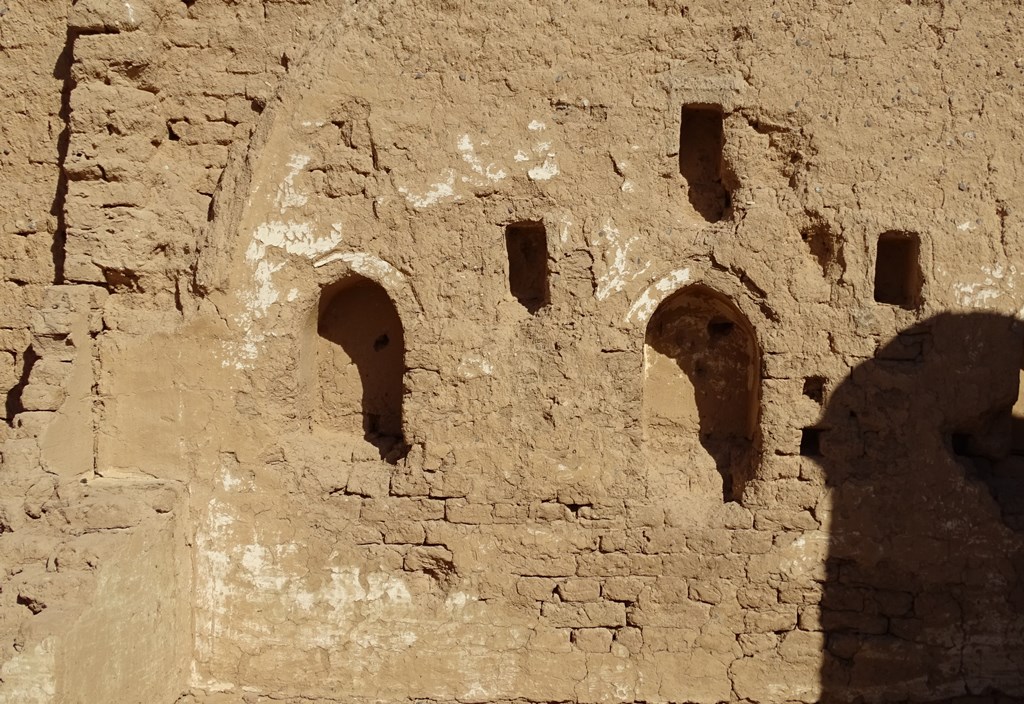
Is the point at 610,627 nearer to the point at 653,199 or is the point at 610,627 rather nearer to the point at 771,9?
the point at 653,199

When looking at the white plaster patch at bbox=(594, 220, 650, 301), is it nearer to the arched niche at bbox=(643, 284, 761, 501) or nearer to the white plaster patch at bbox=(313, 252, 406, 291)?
the arched niche at bbox=(643, 284, 761, 501)

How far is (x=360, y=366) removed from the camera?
169 inches

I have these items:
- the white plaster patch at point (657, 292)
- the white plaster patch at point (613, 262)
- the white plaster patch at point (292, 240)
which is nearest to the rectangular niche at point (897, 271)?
the white plaster patch at point (657, 292)

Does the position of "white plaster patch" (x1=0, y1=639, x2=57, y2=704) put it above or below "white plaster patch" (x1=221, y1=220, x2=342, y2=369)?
below

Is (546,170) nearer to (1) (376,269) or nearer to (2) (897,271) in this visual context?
(1) (376,269)

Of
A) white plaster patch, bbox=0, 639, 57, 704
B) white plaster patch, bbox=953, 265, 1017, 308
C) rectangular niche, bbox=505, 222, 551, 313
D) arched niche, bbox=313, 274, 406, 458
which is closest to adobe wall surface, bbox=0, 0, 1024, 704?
white plaster patch, bbox=953, 265, 1017, 308

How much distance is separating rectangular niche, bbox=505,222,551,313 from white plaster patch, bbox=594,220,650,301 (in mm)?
343

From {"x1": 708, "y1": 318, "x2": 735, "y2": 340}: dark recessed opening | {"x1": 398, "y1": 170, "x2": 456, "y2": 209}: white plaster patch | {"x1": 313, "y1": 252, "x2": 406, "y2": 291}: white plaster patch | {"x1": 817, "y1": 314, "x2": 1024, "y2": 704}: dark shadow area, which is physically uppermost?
{"x1": 398, "y1": 170, "x2": 456, "y2": 209}: white plaster patch

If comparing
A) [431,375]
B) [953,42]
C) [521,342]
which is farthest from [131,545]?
[953,42]

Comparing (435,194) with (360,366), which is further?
(360,366)

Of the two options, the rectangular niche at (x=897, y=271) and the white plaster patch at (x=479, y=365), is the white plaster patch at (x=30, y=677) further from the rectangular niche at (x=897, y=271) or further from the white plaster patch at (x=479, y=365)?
the rectangular niche at (x=897, y=271)

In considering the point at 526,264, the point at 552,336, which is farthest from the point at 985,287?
the point at 526,264

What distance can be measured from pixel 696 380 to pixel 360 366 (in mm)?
1776

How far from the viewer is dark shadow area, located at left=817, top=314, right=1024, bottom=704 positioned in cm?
389
